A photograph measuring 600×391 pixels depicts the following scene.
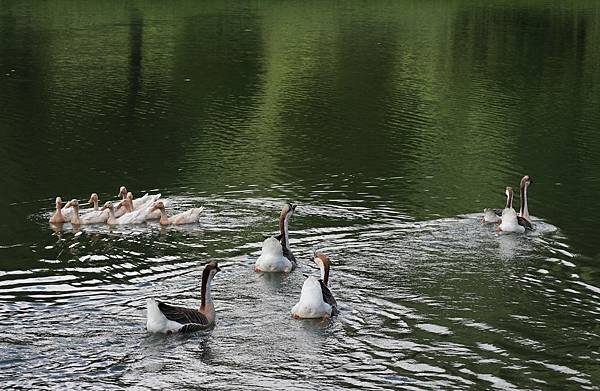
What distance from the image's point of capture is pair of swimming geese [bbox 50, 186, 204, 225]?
24.1 metres

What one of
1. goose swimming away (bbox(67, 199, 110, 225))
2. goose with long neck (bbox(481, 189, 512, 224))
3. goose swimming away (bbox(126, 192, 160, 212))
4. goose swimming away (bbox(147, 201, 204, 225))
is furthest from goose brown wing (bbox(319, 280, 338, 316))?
goose swimming away (bbox(67, 199, 110, 225))

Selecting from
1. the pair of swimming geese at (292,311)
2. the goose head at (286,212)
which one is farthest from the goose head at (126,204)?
the pair of swimming geese at (292,311)

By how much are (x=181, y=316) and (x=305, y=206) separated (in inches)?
378

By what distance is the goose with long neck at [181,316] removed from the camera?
55.0 feet

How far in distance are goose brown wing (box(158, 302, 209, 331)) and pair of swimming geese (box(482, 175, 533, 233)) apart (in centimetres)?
843

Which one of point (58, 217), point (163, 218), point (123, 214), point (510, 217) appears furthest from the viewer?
point (123, 214)

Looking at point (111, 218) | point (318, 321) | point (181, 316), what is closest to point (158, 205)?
point (111, 218)

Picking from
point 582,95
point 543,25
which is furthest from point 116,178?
point 543,25

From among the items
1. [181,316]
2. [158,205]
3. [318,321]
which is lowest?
[318,321]

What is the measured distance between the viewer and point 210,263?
58.5 feet

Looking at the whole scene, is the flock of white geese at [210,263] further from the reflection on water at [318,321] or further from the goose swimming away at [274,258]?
the reflection on water at [318,321]

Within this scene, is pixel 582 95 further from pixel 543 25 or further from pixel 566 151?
pixel 543 25

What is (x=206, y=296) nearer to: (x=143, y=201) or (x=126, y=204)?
(x=126, y=204)

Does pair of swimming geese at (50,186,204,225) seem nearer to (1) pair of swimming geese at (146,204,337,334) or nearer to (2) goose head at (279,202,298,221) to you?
(2) goose head at (279,202,298,221)
